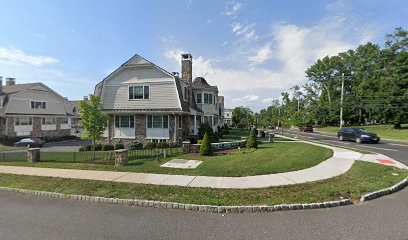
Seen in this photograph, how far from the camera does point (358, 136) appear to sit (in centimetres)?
2080

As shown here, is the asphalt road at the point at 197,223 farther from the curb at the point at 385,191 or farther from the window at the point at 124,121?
the window at the point at 124,121

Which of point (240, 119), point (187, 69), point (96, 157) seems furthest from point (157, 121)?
point (240, 119)

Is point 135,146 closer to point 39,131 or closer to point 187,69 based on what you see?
point 187,69

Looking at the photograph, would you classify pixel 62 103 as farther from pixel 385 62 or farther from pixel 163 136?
pixel 385 62

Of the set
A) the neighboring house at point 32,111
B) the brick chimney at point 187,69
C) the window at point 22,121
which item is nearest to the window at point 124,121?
the brick chimney at point 187,69

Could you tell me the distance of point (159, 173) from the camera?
880 cm

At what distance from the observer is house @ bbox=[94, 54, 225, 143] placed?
19203 millimetres

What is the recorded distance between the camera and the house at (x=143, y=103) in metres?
19.2

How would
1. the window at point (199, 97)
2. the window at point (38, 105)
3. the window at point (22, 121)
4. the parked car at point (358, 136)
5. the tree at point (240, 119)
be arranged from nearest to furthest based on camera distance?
the parked car at point (358, 136)
the window at point (199, 97)
the window at point (22, 121)
the window at point (38, 105)
the tree at point (240, 119)

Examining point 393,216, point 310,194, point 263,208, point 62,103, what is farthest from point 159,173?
point 62,103

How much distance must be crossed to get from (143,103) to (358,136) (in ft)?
73.6

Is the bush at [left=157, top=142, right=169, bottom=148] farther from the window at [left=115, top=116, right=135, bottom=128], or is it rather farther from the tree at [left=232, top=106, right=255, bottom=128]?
the tree at [left=232, top=106, right=255, bottom=128]

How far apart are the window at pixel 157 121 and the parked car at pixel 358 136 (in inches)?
778

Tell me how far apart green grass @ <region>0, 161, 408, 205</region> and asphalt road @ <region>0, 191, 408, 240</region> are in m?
0.51
